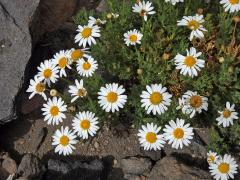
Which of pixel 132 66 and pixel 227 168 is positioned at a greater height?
pixel 132 66

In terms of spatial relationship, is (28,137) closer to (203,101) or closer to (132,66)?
(132,66)

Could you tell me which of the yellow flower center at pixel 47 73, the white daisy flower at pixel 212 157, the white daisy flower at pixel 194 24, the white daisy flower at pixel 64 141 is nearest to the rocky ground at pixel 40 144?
the white daisy flower at pixel 212 157

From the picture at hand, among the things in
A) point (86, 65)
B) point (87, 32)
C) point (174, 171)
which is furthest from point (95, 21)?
point (174, 171)

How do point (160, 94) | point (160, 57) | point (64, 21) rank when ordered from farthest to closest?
point (64, 21), point (160, 57), point (160, 94)

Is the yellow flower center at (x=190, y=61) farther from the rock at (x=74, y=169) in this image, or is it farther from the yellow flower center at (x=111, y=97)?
the rock at (x=74, y=169)

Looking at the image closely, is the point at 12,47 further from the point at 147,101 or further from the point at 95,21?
the point at 147,101

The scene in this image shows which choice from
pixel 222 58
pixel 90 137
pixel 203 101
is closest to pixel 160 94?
pixel 203 101
